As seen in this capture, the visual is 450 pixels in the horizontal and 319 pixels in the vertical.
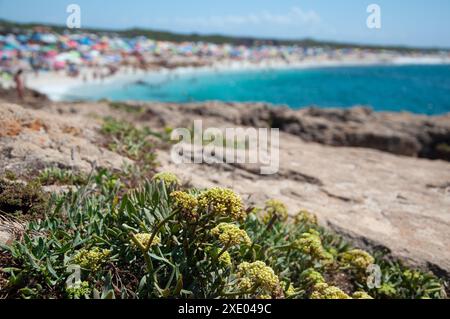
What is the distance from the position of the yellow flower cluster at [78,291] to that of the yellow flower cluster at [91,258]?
120 millimetres

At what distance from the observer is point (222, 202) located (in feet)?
8.00

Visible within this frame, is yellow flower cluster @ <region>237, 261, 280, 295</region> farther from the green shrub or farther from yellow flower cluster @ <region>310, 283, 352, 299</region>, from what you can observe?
yellow flower cluster @ <region>310, 283, 352, 299</region>

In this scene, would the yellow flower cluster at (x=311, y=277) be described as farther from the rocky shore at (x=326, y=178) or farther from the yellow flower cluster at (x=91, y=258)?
the yellow flower cluster at (x=91, y=258)

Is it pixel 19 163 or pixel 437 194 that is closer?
pixel 19 163

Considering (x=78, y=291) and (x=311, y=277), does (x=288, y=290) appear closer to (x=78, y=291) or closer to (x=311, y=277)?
(x=311, y=277)

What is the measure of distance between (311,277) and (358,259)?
679 mm

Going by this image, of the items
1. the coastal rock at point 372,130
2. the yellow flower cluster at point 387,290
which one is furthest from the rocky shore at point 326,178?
the coastal rock at point 372,130

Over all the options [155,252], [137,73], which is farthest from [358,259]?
[137,73]

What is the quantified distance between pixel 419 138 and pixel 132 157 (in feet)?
31.9

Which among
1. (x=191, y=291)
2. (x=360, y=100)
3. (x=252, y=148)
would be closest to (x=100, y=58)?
(x=360, y=100)

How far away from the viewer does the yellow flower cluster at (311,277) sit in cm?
345

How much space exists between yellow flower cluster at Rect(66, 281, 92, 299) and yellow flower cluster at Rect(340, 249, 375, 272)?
265cm
